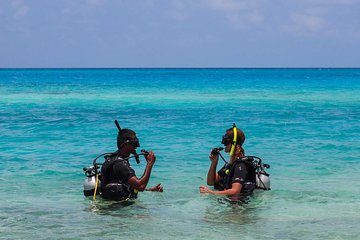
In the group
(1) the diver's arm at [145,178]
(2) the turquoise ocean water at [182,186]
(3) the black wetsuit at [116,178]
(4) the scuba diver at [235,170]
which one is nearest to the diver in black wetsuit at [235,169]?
(4) the scuba diver at [235,170]

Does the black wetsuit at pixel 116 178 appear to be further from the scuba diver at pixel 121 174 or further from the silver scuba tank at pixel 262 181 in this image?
the silver scuba tank at pixel 262 181

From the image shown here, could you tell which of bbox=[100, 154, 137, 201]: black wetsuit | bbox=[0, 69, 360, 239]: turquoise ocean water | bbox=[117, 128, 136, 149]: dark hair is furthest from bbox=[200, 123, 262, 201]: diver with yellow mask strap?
bbox=[117, 128, 136, 149]: dark hair

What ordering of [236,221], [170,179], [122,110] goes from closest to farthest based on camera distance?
[236,221] → [170,179] → [122,110]

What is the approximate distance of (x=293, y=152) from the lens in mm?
16094

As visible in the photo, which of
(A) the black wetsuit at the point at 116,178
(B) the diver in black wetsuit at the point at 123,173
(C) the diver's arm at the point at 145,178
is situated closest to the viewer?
(C) the diver's arm at the point at 145,178

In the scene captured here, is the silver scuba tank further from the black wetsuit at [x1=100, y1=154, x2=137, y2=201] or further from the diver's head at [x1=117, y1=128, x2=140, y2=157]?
the diver's head at [x1=117, y1=128, x2=140, y2=157]

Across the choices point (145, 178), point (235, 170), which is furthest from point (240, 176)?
point (145, 178)

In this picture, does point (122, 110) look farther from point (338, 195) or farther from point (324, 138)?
point (338, 195)

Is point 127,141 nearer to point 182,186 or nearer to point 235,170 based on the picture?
point 235,170

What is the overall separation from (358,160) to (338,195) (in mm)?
4185

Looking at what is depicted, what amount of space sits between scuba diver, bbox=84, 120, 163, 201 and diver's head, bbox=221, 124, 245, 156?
40.0 inches

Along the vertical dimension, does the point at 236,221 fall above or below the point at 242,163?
below

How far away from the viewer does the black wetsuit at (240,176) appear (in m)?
8.85

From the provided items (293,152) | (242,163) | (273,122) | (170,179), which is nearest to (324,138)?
(293,152)
